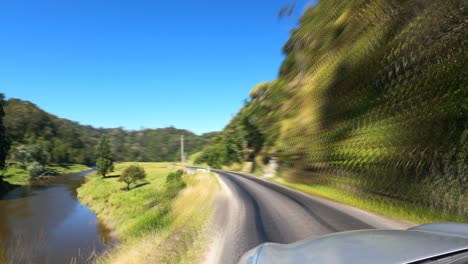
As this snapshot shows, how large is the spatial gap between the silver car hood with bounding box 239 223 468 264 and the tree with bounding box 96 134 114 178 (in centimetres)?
6720

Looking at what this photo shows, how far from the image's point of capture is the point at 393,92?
640 cm

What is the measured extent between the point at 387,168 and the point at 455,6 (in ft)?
13.0

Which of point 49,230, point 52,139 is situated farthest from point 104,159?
point 52,139

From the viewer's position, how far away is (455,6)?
15.4 ft

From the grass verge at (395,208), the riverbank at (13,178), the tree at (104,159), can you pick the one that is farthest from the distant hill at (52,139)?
the grass verge at (395,208)

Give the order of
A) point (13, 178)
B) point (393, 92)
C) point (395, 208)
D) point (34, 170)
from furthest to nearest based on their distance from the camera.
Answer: point (34, 170) < point (13, 178) < point (395, 208) < point (393, 92)

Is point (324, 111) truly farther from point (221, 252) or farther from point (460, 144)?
point (221, 252)

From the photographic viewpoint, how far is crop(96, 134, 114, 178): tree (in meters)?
64.5

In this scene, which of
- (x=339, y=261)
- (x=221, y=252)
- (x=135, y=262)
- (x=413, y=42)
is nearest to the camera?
(x=339, y=261)

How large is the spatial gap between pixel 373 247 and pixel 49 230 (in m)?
27.5

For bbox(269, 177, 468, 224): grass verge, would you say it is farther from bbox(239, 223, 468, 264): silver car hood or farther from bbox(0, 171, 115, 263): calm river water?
bbox(0, 171, 115, 263): calm river water

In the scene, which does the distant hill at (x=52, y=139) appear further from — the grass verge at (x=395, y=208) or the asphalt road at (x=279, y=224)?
the grass verge at (x=395, y=208)

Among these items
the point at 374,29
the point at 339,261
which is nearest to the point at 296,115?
the point at 374,29

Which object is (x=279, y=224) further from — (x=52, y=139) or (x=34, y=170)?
(x=52, y=139)
